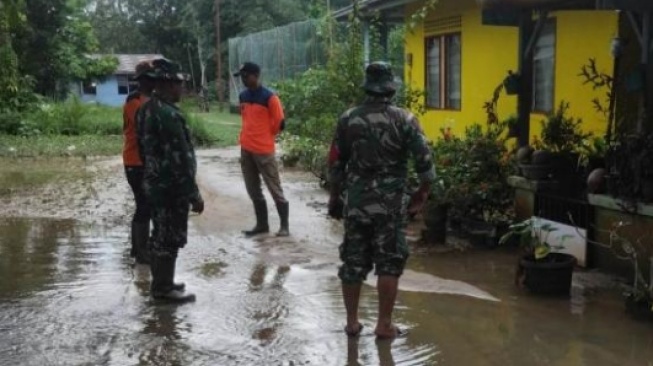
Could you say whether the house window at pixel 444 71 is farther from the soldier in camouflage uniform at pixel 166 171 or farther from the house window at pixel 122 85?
the house window at pixel 122 85

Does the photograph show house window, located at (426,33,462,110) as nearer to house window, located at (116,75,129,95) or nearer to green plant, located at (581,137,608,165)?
green plant, located at (581,137,608,165)

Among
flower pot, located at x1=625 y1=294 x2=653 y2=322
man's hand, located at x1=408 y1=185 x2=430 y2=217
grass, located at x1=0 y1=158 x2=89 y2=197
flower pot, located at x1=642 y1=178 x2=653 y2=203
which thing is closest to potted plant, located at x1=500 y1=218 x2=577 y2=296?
flower pot, located at x1=625 y1=294 x2=653 y2=322

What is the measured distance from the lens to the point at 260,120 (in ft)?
27.0

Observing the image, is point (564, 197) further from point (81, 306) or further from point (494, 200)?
point (81, 306)

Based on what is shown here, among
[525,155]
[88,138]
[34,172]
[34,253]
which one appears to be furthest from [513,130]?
[88,138]

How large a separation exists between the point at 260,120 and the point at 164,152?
263 cm

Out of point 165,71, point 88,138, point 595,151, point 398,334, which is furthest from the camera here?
point 88,138

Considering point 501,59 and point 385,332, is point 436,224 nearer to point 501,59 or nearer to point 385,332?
point 385,332

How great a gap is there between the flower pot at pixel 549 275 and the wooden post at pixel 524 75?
235 cm

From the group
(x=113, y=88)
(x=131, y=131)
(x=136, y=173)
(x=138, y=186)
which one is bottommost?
(x=138, y=186)

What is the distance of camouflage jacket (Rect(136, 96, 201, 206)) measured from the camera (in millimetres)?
5656

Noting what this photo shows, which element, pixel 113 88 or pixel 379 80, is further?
pixel 113 88

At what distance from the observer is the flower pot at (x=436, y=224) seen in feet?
25.7

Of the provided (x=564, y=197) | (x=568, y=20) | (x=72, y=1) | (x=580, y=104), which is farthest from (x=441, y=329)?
(x=72, y=1)
